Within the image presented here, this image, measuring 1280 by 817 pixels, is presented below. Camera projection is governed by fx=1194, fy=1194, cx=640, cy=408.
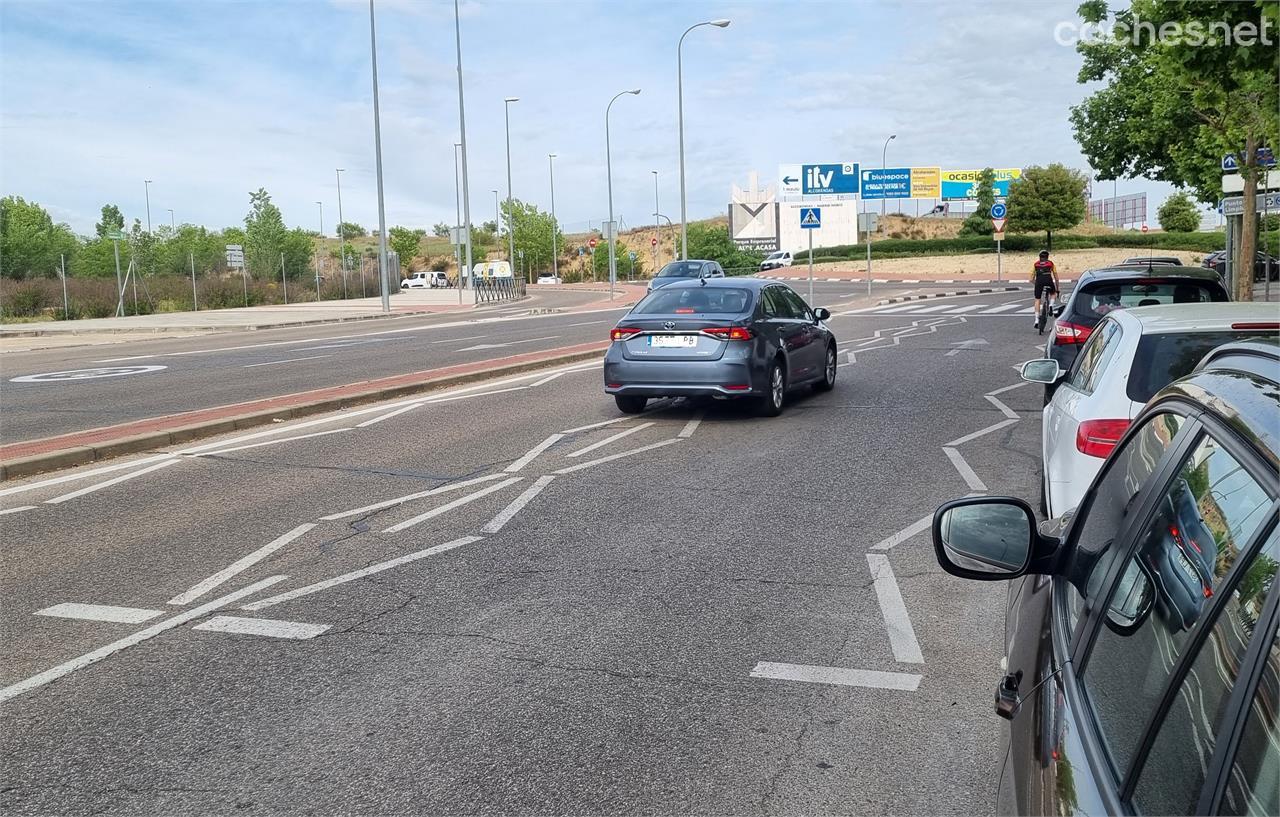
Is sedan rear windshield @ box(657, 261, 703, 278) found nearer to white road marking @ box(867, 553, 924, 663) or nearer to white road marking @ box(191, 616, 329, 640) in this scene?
white road marking @ box(867, 553, 924, 663)

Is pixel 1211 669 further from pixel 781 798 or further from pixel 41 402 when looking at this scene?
Result: pixel 41 402

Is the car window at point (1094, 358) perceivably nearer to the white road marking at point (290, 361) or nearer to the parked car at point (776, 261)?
the white road marking at point (290, 361)

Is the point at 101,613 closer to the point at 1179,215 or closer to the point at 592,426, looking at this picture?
the point at 592,426

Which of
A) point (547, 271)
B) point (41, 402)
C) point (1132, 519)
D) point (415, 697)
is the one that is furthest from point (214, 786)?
point (547, 271)

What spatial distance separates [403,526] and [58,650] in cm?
265

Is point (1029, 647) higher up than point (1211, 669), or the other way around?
point (1211, 669)

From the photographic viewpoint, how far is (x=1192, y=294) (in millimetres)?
10539

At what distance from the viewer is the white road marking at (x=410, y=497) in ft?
26.8

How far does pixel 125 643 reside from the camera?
5496 millimetres

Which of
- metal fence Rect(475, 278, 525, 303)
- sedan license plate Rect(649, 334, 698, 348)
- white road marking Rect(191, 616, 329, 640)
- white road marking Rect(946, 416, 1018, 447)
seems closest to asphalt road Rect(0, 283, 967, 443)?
sedan license plate Rect(649, 334, 698, 348)

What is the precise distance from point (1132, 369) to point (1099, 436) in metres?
0.39

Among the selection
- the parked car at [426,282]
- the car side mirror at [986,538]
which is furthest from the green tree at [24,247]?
the car side mirror at [986,538]

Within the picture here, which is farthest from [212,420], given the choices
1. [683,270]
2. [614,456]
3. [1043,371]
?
[683,270]

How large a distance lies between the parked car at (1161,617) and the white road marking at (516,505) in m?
5.24
